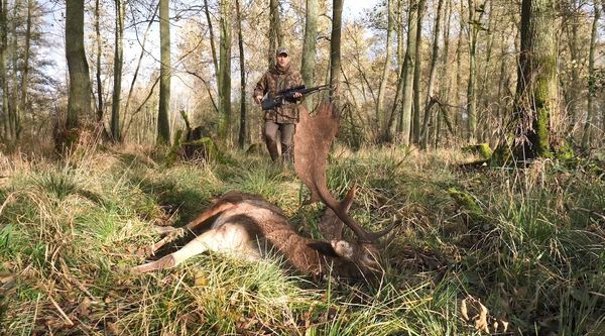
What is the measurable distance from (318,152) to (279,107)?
158 inches

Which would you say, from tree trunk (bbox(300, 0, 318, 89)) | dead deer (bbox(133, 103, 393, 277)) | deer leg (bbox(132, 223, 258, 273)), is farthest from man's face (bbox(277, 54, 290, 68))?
deer leg (bbox(132, 223, 258, 273))

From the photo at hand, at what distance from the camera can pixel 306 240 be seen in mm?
3340

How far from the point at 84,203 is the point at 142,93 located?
26578 mm

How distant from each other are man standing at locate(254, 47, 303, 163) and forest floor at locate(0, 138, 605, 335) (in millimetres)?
2543

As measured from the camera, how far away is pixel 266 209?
3.82 meters

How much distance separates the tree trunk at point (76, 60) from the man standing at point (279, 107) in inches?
105

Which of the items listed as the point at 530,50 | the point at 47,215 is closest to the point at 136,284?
the point at 47,215

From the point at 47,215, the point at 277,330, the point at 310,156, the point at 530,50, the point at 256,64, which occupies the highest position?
the point at 256,64

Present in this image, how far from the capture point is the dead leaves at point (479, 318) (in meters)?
2.30

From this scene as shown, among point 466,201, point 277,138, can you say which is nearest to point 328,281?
point 466,201

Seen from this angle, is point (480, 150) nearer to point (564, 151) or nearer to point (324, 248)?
point (564, 151)

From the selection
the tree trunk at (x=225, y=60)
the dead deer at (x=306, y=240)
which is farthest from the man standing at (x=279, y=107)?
the tree trunk at (x=225, y=60)

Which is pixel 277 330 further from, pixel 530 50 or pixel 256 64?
pixel 256 64

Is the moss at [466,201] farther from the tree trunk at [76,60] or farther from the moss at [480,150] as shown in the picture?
the tree trunk at [76,60]
